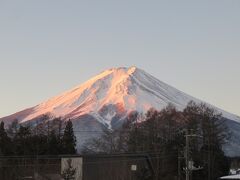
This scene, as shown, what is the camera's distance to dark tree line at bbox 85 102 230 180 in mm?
91250

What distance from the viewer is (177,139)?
307ft

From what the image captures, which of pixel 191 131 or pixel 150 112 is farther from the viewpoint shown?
pixel 150 112

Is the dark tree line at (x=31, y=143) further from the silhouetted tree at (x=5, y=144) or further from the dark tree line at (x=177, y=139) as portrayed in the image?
the dark tree line at (x=177, y=139)

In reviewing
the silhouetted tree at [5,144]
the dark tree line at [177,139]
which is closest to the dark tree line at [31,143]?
the silhouetted tree at [5,144]

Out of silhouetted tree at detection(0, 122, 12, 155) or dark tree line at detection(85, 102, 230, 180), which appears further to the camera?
silhouetted tree at detection(0, 122, 12, 155)

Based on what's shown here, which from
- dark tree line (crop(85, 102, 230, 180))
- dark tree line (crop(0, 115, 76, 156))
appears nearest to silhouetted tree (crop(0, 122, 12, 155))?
dark tree line (crop(0, 115, 76, 156))

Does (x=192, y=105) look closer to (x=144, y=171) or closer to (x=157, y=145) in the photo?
(x=157, y=145)

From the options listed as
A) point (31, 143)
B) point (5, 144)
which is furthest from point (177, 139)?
point (5, 144)

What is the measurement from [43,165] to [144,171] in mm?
14688

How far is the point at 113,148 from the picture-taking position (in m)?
108

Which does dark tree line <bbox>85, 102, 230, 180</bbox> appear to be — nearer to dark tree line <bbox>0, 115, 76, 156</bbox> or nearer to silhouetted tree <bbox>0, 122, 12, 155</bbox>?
dark tree line <bbox>0, 115, 76, 156</bbox>

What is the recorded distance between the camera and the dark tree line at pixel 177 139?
91250 mm

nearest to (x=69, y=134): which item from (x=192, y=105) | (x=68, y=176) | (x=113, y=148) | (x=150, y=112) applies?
(x=113, y=148)

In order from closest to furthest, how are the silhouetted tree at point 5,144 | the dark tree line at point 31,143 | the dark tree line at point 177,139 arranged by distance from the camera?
the dark tree line at point 177,139, the silhouetted tree at point 5,144, the dark tree line at point 31,143
